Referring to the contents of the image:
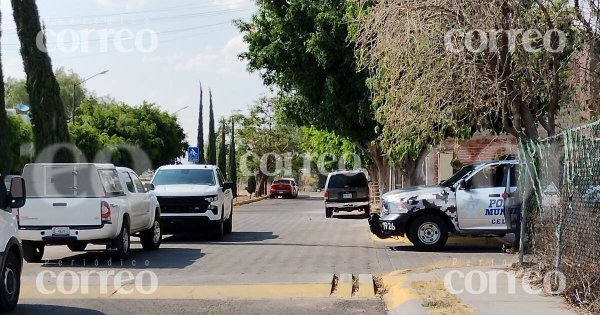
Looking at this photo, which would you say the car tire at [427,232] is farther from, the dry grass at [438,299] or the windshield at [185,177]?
the windshield at [185,177]

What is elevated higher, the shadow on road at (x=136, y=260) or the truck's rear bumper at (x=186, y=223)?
the truck's rear bumper at (x=186, y=223)

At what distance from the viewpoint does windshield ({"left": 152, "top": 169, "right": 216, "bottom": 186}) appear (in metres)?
20.2

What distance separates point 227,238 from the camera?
66.9 ft

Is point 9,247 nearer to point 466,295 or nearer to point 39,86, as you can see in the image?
point 466,295

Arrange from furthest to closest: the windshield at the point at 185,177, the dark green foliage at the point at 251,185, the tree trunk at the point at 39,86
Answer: the dark green foliage at the point at 251,185 → the tree trunk at the point at 39,86 → the windshield at the point at 185,177

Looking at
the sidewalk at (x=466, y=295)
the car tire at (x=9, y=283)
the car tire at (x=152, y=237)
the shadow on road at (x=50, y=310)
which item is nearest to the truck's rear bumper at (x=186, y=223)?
the car tire at (x=152, y=237)

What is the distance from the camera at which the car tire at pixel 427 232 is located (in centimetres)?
1616

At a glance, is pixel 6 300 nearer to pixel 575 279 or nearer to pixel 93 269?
pixel 93 269

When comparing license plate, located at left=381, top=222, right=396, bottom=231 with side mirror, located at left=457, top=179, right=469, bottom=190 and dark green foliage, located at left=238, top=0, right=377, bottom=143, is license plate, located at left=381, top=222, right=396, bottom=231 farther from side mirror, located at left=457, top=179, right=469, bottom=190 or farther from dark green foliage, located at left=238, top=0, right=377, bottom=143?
dark green foliage, located at left=238, top=0, right=377, bottom=143

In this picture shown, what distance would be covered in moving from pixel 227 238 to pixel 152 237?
3.85 metres

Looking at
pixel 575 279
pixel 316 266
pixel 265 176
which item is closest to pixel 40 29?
pixel 316 266

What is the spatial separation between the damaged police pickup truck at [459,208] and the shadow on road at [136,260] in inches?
167

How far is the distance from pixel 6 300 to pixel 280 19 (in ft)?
56.0

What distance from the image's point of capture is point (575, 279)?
885 cm
